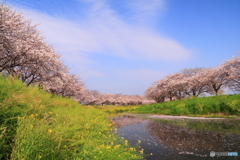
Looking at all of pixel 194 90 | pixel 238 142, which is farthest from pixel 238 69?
pixel 238 142

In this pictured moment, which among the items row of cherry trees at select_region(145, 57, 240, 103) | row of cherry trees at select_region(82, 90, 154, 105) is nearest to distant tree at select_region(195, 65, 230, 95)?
row of cherry trees at select_region(145, 57, 240, 103)

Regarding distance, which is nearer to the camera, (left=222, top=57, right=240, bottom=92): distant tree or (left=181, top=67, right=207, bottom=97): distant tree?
(left=222, top=57, right=240, bottom=92): distant tree

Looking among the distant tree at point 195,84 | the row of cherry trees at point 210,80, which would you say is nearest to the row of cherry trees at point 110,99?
the row of cherry trees at point 210,80

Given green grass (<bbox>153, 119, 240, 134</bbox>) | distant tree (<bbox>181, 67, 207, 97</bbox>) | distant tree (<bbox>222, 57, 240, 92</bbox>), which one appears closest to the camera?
green grass (<bbox>153, 119, 240, 134</bbox>)

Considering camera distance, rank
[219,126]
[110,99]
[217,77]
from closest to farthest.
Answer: [219,126]
[217,77]
[110,99]

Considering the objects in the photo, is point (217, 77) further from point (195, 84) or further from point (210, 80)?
point (195, 84)

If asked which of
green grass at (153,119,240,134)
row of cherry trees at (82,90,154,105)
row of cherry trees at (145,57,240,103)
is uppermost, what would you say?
row of cherry trees at (145,57,240,103)

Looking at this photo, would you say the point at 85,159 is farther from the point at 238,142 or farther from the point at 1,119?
the point at 238,142

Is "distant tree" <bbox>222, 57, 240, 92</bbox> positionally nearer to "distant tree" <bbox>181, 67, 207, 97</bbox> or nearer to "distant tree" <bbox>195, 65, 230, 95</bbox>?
"distant tree" <bbox>195, 65, 230, 95</bbox>

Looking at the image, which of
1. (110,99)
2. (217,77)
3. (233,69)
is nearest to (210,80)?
(217,77)

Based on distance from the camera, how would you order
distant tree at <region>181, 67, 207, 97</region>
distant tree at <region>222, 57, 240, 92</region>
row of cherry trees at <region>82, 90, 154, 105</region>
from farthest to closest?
row of cherry trees at <region>82, 90, 154, 105</region>
distant tree at <region>181, 67, 207, 97</region>
distant tree at <region>222, 57, 240, 92</region>

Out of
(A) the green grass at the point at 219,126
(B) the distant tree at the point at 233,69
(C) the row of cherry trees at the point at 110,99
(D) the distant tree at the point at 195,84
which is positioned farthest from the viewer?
(C) the row of cherry trees at the point at 110,99

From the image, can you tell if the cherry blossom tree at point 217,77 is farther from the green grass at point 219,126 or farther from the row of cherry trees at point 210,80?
the green grass at point 219,126

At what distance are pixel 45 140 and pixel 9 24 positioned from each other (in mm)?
10724
